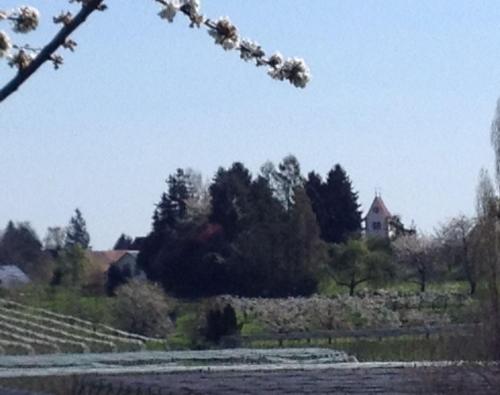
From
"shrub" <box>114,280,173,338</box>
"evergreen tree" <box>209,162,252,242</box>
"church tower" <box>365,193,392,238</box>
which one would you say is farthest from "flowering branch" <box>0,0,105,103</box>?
"church tower" <box>365,193,392,238</box>

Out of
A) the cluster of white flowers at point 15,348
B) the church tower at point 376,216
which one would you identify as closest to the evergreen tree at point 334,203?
the church tower at point 376,216

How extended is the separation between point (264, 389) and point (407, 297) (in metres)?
30.3

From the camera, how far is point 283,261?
55.2 m

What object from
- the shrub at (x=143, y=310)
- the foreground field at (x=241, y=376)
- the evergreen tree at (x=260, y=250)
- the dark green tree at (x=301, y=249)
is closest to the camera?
the foreground field at (x=241, y=376)

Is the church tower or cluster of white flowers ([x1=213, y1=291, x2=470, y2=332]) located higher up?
the church tower

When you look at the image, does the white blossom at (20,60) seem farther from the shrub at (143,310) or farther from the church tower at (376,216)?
the church tower at (376,216)

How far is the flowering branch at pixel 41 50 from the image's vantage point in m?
4.01

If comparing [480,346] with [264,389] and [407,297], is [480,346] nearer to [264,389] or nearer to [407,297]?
[264,389]

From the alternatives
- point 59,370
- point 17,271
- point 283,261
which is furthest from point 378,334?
point 17,271

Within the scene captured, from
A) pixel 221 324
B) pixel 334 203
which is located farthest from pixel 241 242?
pixel 221 324

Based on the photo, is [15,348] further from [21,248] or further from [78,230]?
[78,230]

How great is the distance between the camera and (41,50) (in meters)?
4.11

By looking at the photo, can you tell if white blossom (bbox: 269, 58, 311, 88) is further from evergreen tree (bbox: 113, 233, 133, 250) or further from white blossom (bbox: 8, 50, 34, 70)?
evergreen tree (bbox: 113, 233, 133, 250)

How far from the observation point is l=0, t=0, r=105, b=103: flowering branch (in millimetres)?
4012
